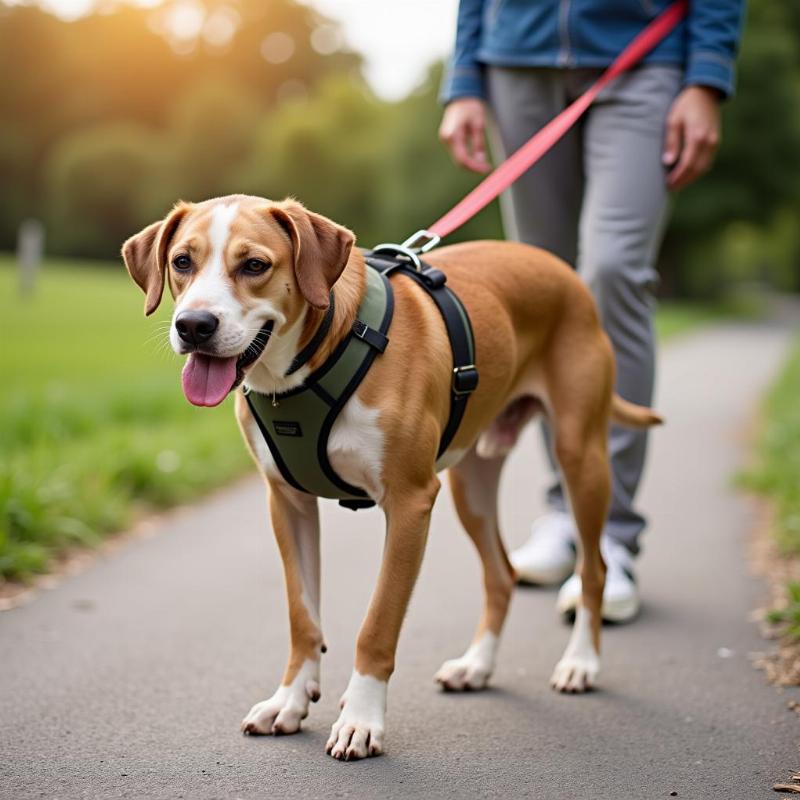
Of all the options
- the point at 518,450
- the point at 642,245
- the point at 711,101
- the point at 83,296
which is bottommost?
the point at 83,296

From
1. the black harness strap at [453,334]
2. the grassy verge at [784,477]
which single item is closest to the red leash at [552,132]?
the black harness strap at [453,334]

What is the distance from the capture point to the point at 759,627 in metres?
4.30

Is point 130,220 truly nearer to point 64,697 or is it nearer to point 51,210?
point 51,210

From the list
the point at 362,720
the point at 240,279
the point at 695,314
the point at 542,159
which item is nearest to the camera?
the point at 240,279

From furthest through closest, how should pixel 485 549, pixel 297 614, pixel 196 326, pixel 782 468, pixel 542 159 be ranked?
pixel 782 468 → pixel 542 159 → pixel 485 549 → pixel 297 614 → pixel 196 326

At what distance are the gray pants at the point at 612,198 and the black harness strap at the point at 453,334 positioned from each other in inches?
42.9

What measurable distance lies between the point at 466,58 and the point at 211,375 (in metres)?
2.46

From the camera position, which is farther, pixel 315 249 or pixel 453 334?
pixel 453 334

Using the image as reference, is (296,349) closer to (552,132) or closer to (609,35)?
(552,132)

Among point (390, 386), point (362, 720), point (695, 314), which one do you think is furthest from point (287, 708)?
point (695, 314)

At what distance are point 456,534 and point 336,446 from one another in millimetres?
3002

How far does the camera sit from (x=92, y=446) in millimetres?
7164

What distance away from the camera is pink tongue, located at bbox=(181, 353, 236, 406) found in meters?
2.94

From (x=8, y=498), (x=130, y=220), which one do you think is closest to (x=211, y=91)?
(x=130, y=220)
